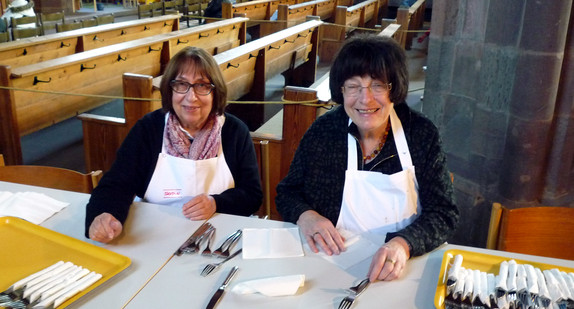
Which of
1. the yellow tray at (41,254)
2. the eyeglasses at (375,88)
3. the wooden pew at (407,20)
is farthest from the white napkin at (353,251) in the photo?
the wooden pew at (407,20)

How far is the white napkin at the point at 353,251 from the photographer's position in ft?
5.77

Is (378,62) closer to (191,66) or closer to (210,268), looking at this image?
(191,66)

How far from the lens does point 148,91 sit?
3.55m

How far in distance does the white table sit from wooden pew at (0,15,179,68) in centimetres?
360

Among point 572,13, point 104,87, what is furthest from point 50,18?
point 572,13

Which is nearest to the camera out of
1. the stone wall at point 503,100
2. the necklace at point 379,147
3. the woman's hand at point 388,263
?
the woman's hand at point 388,263

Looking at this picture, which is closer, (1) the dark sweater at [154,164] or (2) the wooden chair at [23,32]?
(1) the dark sweater at [154,164]

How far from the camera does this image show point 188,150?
2.42m

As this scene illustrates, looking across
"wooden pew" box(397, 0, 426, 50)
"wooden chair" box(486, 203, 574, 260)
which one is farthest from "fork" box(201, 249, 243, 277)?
"wooden pew" box(397, 0, 426, 50)

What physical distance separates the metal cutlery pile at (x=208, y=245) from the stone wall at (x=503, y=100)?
1.90 metres

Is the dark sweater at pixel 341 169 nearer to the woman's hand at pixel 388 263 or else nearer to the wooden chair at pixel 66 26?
the woman's hand at pixel 388 263

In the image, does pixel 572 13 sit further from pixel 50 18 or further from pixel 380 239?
pixel 50 18

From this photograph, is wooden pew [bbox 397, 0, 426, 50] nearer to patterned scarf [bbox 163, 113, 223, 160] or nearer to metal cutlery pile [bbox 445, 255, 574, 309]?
patterned scarf [bbox 163, 113, 223, 160]

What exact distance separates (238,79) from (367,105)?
2.97m
